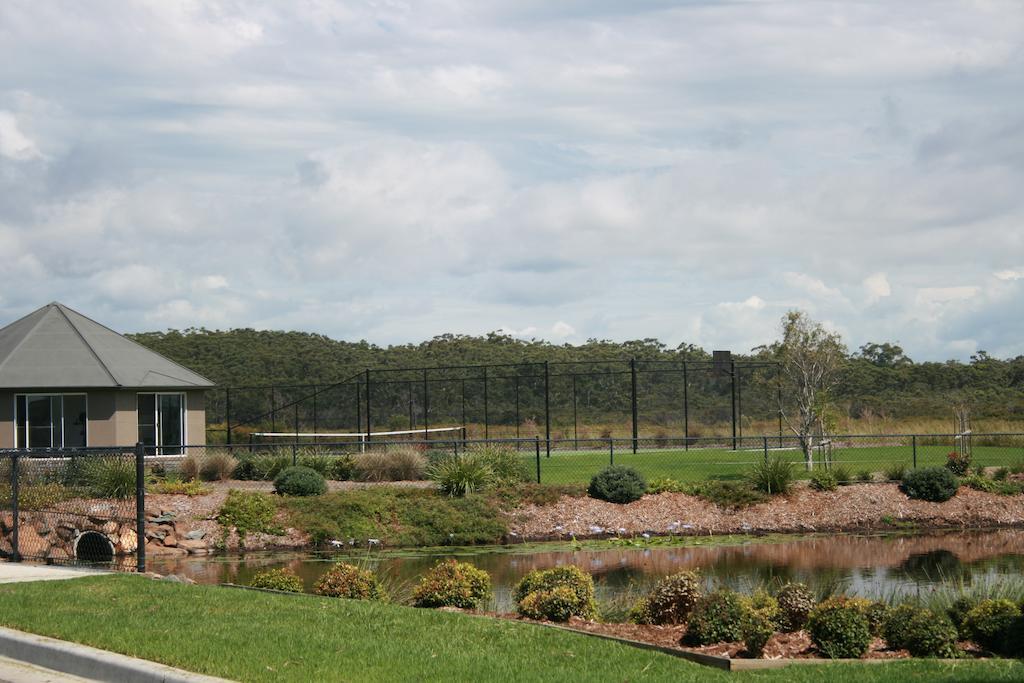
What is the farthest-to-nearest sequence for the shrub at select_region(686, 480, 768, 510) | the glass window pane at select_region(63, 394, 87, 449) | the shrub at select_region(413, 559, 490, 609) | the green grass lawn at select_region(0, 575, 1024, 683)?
1. the glass window pane at select_region(63, 394, 87, 449)
2. the shrub at select_region(686, 480, 768, 510)
3. the shrub at select_region(413, 559, 490, 609)
4. the green grass lawn at select_region(0, 575, 1024, 683)

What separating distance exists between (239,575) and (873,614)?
39.0 ft

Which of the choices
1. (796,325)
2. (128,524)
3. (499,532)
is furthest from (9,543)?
(796,325)

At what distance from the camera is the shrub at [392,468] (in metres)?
31.2

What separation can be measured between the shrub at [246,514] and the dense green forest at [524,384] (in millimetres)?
35162

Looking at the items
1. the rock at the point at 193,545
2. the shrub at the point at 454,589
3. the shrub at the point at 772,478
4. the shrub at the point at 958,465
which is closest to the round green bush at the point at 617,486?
the shrub at the point at 772,478

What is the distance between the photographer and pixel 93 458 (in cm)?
2733

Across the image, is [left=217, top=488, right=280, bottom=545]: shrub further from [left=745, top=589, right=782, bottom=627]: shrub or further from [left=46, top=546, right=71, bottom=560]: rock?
[left=745, top=589, right=782, bottom=627]: shrub

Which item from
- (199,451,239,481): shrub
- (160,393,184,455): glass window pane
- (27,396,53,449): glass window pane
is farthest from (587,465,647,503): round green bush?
(27,396,53,449): glass window pane

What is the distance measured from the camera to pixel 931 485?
2808 cm

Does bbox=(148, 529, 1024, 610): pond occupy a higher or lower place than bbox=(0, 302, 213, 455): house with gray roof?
lower

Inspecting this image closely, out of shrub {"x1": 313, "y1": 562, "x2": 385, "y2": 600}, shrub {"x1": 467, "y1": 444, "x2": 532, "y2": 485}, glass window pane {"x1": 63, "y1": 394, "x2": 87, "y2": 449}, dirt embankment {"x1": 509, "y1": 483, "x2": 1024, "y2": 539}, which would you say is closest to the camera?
shrub {"x1": 313, "y1": 562, "x2": 385, "y2": 600}

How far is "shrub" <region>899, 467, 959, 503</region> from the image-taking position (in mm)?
28016

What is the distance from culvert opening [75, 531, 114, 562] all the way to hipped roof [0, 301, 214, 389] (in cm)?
1494

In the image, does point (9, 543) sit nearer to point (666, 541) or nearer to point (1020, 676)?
point (666, 541)
